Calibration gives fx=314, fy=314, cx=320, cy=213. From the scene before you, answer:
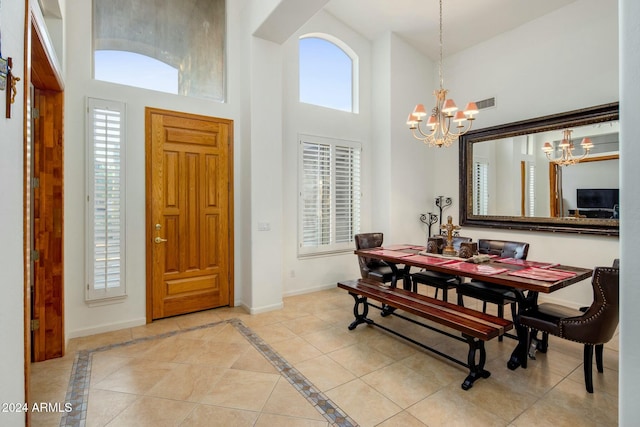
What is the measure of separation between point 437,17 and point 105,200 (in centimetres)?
528

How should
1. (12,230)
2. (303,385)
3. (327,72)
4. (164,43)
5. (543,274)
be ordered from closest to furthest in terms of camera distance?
1. (12,230)
2. (303,385)
3. (543,274)
4. (164,43)
5. (327,72)

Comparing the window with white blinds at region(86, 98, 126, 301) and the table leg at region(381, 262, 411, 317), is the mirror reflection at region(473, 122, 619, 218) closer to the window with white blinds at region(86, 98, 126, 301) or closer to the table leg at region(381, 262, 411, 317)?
the table leg at region(381, 262, 411, 317)

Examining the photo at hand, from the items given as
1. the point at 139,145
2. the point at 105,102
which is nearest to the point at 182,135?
the point at 139,145

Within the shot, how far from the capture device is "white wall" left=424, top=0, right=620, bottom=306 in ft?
13.0

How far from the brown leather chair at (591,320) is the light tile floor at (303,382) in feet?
1.09

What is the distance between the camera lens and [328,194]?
5.13 meters

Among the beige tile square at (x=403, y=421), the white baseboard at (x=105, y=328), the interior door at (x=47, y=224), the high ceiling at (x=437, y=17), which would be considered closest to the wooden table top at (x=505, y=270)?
the beige tile square at (x=403, y=421)

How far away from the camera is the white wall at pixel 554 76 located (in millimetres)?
3959

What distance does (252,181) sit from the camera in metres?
3.90

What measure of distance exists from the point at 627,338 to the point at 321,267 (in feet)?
13.6

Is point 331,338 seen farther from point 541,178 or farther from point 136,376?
point 541,178

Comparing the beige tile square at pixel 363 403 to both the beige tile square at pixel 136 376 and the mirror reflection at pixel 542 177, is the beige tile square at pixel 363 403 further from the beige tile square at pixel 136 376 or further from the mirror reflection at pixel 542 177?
the mirror reflection at pixel 542 177

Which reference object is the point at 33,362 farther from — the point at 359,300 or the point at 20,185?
Result: the point at 359,300

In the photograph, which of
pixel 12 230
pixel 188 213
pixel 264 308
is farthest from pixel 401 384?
pixel 188 213
